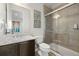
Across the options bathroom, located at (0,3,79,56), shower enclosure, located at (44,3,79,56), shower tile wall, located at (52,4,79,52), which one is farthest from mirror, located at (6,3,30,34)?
shower tile wall, located at (52,4,79,52)

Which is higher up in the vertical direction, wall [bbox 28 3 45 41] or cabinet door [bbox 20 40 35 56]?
wall [bbox 28 3 45 41]

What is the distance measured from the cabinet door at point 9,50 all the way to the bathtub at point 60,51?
1.80 ft

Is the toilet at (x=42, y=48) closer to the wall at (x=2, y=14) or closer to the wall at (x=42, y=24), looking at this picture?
the wall at (x=42, y=24)

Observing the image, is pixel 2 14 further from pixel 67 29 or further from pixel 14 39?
pixel 67 29

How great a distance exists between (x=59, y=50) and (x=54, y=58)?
0.14 metres

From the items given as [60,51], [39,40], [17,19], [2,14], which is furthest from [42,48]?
[2,14]

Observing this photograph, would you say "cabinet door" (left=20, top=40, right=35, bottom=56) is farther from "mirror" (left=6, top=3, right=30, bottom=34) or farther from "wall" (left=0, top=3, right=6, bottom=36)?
"wall" (left=0, top=3, right=6, bottom=36)

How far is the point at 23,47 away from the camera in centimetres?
170

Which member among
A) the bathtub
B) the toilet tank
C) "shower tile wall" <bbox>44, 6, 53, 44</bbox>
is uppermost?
"shower tile wall" <bbox>44, 6, 53, 44</bbox>

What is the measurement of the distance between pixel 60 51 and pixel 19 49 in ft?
2.02

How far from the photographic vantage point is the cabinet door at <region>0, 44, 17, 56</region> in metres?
1.53

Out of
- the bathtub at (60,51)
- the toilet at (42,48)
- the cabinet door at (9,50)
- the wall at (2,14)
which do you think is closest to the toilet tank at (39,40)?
the toilet at (42,48)

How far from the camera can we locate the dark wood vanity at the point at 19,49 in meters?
1.56

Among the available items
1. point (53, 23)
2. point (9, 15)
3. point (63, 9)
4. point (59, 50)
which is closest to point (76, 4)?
point (63, 9)
